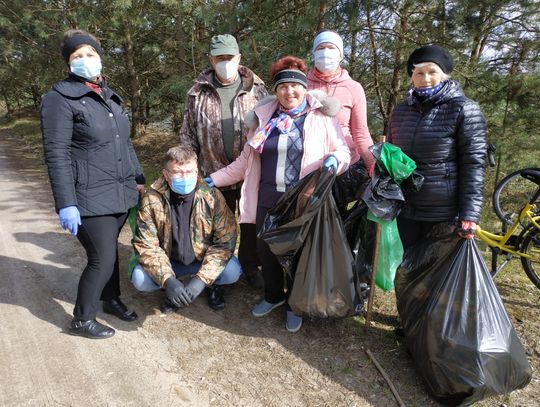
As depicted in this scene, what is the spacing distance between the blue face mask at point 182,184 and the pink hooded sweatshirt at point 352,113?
3.64ft

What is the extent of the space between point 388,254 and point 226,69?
1.74 metres

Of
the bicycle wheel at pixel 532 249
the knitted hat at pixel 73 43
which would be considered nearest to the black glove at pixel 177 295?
the knitted hat at pixel 73 43

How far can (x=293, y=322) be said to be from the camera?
2707mm

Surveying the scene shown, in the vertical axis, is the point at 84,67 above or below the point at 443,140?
above

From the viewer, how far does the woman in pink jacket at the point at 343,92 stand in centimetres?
270

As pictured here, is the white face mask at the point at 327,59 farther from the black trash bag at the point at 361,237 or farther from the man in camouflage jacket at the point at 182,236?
the man in camouflage jacket at the point at 182,236

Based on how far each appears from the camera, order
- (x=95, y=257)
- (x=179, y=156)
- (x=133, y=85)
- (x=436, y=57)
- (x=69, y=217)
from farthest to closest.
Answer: (x=133, y=85) → (x=179, y=156) → (x=95, y=257) → (x=69, y=217) → (x=436, y=57)

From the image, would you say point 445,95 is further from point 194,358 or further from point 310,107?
point 194,358

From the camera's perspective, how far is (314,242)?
242 centimetres

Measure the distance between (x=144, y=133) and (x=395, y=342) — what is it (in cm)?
884

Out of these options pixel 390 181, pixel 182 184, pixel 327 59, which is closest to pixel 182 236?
pixel 182 184

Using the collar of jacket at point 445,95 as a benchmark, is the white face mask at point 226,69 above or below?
above

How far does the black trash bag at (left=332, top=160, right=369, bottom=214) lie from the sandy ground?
872 mm

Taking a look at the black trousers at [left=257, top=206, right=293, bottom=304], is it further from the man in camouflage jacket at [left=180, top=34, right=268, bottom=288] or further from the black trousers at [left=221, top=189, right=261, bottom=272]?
the man in camouflage jacket at [left=180, top=34, right=268, bottom=288]
